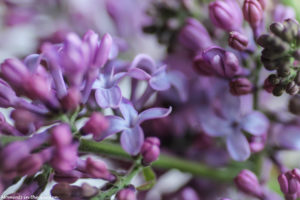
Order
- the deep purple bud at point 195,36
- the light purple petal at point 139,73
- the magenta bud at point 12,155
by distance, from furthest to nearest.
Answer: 1. the deep purple bud at point 195,36
2. the light purple petal at point 139,73
3. the magenta bud at point 12,155

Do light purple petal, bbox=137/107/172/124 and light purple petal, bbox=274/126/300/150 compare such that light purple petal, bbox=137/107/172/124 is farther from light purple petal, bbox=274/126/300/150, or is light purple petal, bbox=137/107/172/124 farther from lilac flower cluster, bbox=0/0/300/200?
light purple petal, bbox=274/126/300/150

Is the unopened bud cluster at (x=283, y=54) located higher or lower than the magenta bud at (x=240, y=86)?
higher

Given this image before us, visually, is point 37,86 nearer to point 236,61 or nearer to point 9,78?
point 9,78

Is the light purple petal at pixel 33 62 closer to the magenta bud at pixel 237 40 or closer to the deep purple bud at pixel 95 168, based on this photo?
the deep purple bud at pixel 95 168

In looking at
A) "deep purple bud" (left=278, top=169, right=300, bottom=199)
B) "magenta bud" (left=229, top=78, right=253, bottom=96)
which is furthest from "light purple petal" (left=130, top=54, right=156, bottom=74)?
"deep purple bud" (left=278, top=169, right=300, bottom=199)

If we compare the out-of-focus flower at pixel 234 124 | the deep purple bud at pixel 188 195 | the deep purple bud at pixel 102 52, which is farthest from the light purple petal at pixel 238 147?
the deep purple bud at pixel 102 52

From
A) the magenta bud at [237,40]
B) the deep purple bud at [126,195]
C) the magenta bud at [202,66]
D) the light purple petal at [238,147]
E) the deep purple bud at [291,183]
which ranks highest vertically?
the magenta bud at [237,40]

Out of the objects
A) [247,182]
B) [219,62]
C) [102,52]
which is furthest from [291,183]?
[102,52]
